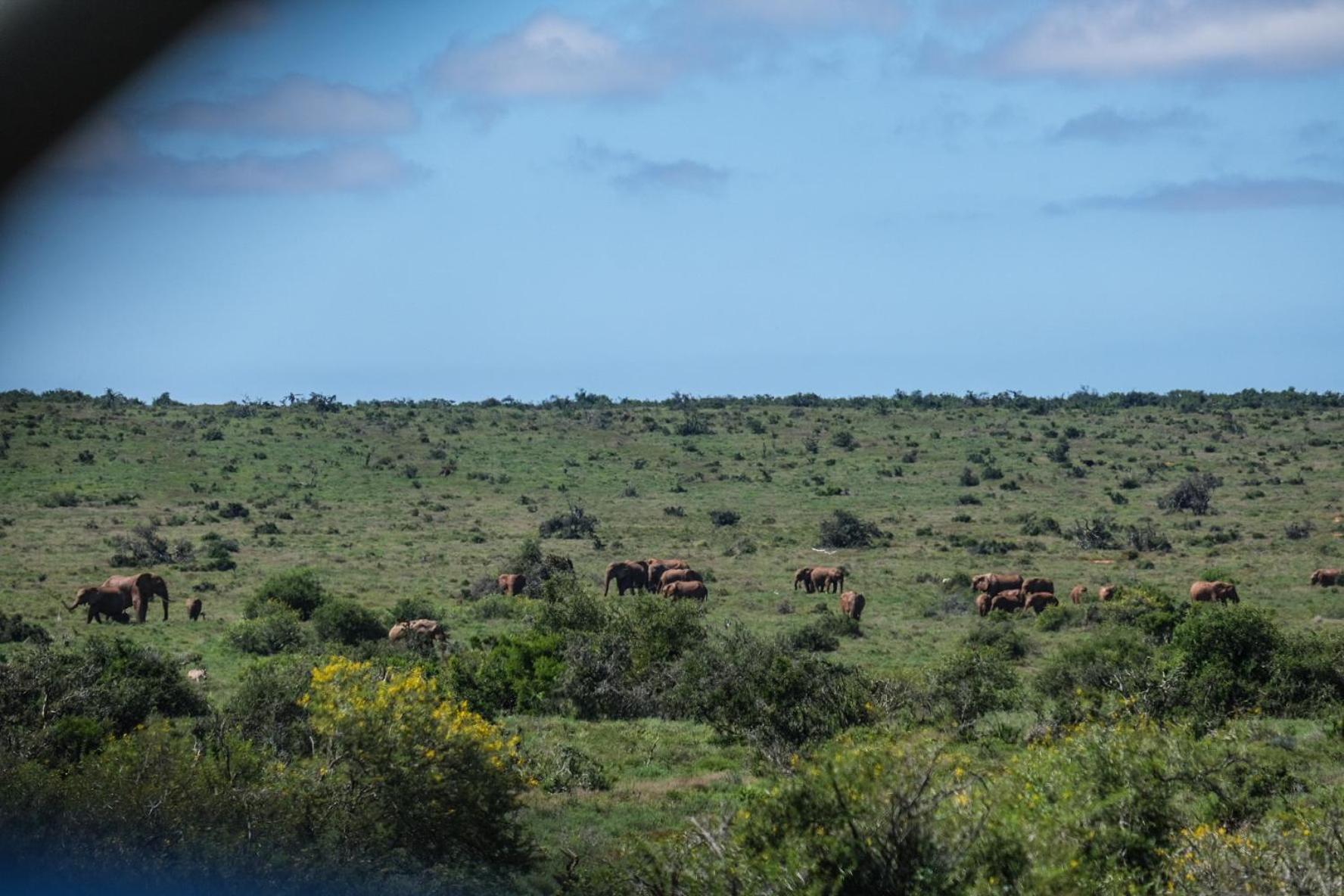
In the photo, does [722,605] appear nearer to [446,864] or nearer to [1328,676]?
[1328,676]

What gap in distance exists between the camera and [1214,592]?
126ft

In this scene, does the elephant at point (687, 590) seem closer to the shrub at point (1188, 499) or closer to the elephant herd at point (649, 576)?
the elephant herd at point (649, 576)

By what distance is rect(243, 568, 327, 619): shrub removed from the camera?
119 ft

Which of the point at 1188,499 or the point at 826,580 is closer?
the point at 826,580

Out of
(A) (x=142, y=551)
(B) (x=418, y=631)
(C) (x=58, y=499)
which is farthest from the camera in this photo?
(C) (x=58, y=499)

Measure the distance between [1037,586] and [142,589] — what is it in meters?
23.0

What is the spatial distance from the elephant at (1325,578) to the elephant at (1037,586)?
7.98 metres

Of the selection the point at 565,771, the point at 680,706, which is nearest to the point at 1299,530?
Result: the point at 680,706

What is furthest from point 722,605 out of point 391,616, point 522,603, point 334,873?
point 334,873

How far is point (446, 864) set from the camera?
1520cm

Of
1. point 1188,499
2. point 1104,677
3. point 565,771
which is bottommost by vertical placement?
point 565,771

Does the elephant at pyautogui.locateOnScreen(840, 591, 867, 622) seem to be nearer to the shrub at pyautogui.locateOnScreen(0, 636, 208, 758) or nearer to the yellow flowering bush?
the shrub at pyautogui.locateOnScreen(0, 636, 208, 758)

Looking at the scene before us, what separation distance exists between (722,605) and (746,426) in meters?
57.4

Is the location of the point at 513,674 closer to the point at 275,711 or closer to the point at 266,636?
the point at 275,711
